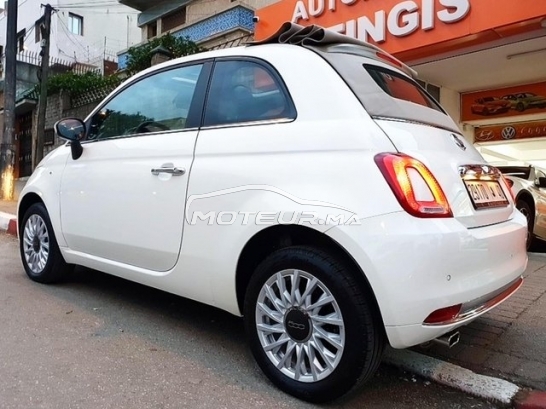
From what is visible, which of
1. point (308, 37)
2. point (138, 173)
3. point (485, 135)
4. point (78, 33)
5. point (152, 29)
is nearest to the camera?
point (308, 37)

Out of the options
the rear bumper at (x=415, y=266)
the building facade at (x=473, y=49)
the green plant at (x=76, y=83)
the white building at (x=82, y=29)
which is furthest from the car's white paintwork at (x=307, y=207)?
the white building at (x=82, y=29)

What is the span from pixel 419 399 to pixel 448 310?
620 mm

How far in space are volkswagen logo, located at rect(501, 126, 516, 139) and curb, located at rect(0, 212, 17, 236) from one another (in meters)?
9.76

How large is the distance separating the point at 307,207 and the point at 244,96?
34.9 inches

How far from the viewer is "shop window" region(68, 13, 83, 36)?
2547 cm

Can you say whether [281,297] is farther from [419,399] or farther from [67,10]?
[67,10]

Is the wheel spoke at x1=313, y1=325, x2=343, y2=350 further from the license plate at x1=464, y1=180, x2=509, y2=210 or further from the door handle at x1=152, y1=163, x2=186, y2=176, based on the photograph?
the door handle at x1=152, y1=163, x2=186, y2=176

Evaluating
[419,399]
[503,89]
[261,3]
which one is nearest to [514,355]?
[419,399]

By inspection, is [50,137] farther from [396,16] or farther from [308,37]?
[308,37]

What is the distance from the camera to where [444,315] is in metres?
2.12

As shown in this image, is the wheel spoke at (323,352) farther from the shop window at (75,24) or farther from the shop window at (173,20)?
the shop window at (75,24)

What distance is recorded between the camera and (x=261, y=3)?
45.9 feet

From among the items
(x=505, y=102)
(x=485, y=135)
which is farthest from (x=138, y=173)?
(x=485, y=135)

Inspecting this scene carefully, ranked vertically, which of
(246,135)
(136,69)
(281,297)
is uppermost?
(136,69)
